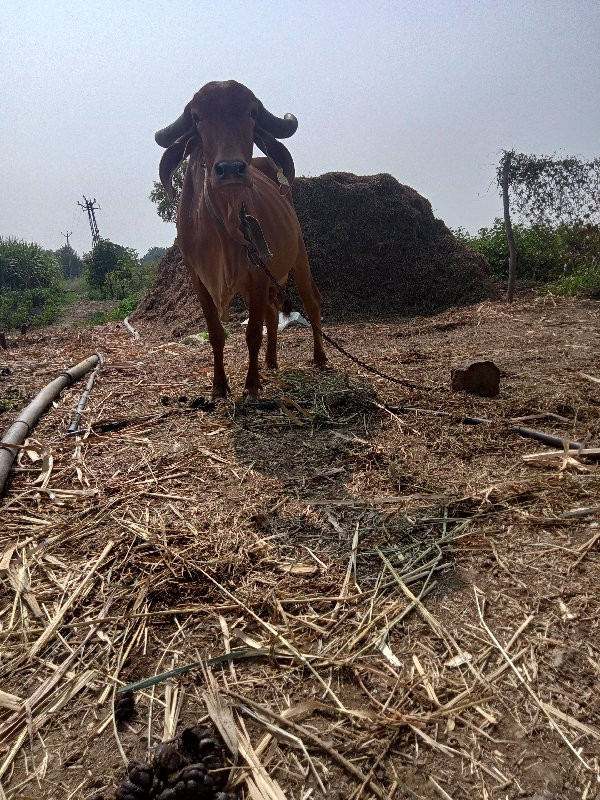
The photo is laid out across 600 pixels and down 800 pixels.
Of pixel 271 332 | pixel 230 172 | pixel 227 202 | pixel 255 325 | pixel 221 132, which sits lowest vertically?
pixel 271 332

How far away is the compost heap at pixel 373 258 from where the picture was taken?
12.2 metres

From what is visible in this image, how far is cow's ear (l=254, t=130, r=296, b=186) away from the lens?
428cm

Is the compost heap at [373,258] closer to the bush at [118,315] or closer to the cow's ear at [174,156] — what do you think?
the bush at [118,315]

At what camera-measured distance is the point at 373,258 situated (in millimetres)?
12977

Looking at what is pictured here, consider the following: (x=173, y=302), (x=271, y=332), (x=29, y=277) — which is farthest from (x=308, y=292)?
(x=29, y=277)

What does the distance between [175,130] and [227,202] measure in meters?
0.73

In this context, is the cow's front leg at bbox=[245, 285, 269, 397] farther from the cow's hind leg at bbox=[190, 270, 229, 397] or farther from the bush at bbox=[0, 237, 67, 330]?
the bush at bbox=[0, 237, 67, 330]

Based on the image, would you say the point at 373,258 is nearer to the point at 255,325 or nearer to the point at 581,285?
the point at 581,285

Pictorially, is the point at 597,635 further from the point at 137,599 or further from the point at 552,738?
the point at 137,599

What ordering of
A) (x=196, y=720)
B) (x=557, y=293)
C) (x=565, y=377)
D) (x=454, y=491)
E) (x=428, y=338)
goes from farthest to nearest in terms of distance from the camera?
(x=557, y=293)
(x=428, y=338)
(x=565, y=377)
(x=454, y=491)
(x=196, y=720)

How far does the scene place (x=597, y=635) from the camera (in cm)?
165

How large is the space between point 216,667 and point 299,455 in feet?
5.65

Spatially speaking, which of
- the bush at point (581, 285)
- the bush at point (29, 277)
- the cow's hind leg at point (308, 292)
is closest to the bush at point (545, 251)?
the bush at point (581, 285)

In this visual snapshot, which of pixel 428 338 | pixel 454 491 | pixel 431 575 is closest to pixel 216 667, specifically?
pixel 431 575
